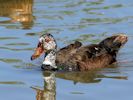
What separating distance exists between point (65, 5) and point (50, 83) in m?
7.85

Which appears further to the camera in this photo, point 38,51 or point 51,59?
point 51,59

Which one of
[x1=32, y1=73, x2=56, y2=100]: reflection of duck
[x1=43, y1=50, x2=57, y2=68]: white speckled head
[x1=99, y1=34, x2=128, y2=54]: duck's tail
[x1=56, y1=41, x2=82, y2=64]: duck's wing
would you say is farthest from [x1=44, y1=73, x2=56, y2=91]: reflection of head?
[x1=99, y1=34, x2=128, y2=54]: duck's tail

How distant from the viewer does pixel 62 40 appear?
1847 centimetres

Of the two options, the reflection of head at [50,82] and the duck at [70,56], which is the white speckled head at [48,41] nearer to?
the duck at [70,56]

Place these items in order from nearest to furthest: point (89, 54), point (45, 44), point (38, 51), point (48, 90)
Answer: point (48, 90)
point (38, 51)
point (45, 44)
point (89, 54)

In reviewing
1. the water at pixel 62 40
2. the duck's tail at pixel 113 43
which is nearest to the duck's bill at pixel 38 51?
the water at pixel 62 40

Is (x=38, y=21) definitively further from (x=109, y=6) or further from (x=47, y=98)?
(x=47, y=98)

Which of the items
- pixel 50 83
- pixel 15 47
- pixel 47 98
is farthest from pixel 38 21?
pixel 47 98

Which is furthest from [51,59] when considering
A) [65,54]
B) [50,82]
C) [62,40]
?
[62,40]

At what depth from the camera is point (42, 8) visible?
874 inches

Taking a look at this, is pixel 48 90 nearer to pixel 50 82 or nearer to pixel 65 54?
pixel 50 82

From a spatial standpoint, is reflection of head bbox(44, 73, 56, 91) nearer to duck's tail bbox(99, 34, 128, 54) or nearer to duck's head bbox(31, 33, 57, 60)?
duck's head bbox(31, 33, 57, 60)

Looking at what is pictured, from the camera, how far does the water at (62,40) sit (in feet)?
46.0

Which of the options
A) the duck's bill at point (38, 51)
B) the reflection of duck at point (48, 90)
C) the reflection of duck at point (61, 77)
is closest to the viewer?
the reflection of duck at point (48, 90)
